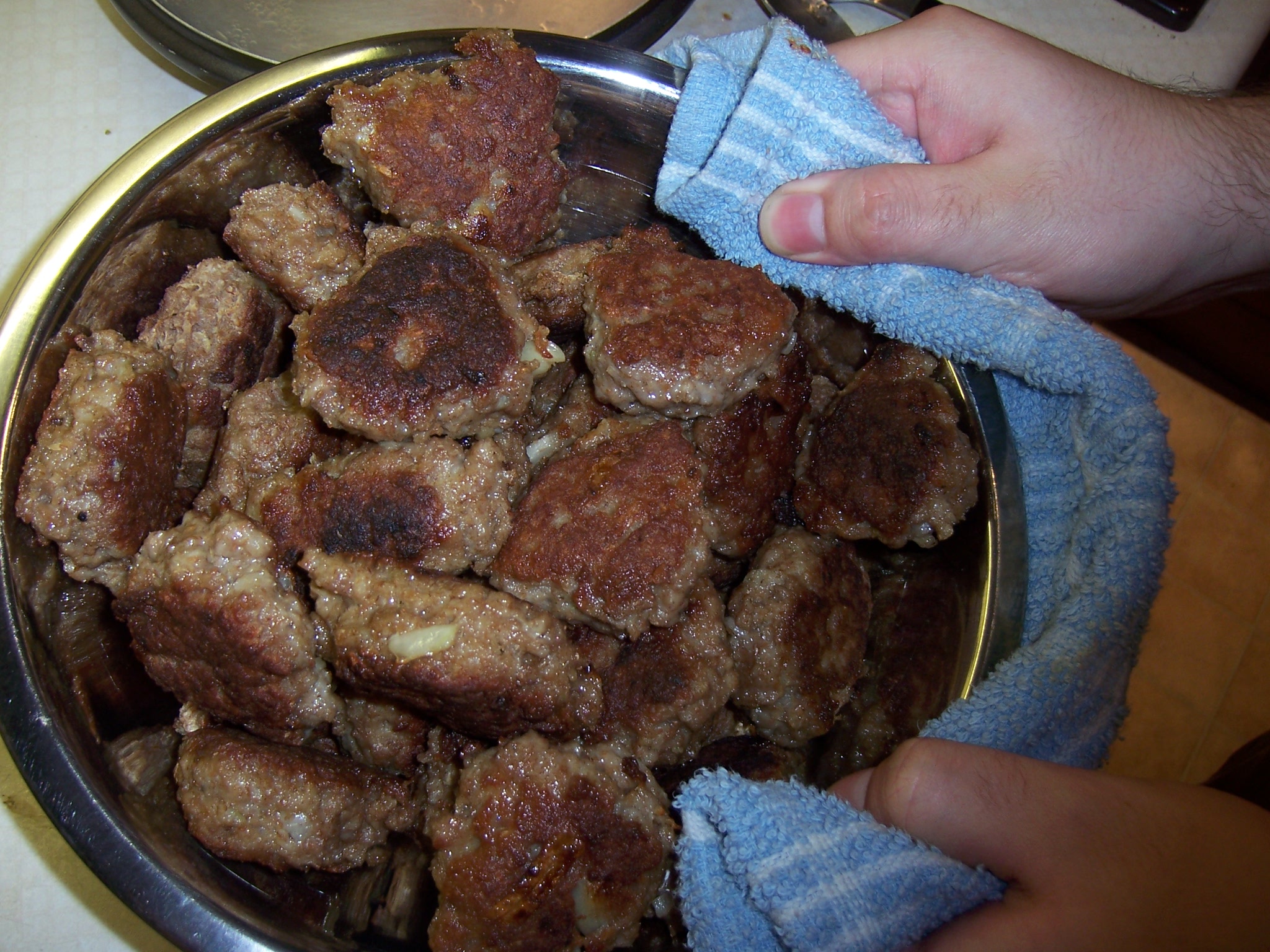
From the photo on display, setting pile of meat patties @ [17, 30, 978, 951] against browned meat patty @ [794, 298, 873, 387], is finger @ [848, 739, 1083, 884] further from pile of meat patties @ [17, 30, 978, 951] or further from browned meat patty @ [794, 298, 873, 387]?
browned meat patty @ [794, 298, 873, 387]

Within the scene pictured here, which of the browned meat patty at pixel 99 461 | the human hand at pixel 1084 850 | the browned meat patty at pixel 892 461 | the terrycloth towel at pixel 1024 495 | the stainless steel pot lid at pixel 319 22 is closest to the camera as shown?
the human hand at pixel 1084 850

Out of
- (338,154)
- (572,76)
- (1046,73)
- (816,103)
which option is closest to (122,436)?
(338,154)

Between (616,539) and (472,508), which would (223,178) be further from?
(616,539)

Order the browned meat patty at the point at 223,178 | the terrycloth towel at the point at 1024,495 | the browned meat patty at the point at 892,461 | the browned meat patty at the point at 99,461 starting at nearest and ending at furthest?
the terrycloth towel at the point at 1024,495
the browned meat patty at the point at 99,461
the browned meat patty at the point at 223,178
the browned meat patty at the point at 892,461

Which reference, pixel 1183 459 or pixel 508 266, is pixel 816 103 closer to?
pixel 508 266

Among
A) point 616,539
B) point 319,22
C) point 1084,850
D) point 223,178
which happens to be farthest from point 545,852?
point 319,22

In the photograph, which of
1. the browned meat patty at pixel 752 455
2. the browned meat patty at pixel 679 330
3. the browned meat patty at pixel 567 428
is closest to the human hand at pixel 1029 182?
the browned meat patty at pixel 679 330

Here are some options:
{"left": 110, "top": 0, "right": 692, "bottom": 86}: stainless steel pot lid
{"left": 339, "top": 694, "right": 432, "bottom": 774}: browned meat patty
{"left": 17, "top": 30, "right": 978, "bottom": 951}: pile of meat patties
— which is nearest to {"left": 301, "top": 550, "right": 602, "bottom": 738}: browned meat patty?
{"left": 17, "top": 30, "right": 978, "bottom": 951}: pile of meat patties

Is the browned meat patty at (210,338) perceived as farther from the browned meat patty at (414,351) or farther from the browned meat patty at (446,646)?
the browned meat patty at (446,646)
